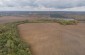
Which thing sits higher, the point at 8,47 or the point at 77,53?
the point at 8,47

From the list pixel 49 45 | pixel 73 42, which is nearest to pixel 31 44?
pixel 49 45

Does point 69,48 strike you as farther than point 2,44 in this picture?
Yes

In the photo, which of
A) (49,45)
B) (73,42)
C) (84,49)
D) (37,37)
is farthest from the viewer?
(37,37)

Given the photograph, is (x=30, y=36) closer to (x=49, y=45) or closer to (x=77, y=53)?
(x=49, y=45)

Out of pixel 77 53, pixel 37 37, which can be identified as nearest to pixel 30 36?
pixel 37 37

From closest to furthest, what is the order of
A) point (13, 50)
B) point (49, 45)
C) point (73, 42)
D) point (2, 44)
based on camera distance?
point (13, 50) < point (2, 44) < point (49, 45) < point (73, 42)

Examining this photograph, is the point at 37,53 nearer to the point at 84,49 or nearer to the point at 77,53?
the point at 77,53

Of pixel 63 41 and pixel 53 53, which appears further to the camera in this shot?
pixel 63 41

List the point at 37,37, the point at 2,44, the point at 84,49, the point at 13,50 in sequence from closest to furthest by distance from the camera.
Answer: the point at 13,50 < the point at 2,44 < the point at 84,49 < the point at 37,37

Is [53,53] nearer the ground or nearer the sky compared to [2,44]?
nearer the ground
